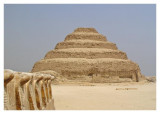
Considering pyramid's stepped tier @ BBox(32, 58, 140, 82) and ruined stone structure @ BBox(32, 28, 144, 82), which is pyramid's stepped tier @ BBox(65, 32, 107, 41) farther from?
pyramid's stepped tier @ BBox(32, 58, 140, 82)

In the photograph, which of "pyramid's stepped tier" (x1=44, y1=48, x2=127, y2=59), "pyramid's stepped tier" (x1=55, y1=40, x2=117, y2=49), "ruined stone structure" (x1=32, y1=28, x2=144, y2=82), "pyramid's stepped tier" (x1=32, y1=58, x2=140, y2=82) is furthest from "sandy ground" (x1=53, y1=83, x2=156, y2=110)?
"pyramid's stepped tier" (x1=55, y1=40, x2=117, y2=49)

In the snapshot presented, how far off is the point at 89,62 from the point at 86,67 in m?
1.09

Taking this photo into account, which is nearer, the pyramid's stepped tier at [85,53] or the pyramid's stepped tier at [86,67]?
the pyramid's stepped tier at [86,67]

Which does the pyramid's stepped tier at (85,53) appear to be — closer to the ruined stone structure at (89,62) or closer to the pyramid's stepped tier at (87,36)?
the ruined stone structure at (89,62)

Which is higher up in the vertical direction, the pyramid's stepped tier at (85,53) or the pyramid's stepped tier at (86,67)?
the pyramid's stepped tier at (85,53)

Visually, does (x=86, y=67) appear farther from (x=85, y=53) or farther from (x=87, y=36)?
(x=87, y=36)

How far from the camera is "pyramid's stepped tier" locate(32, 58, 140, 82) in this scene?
4031cm

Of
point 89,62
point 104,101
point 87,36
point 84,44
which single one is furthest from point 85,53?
point 104,101

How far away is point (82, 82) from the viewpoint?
39.0m

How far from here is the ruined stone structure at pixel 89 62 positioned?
132 ft

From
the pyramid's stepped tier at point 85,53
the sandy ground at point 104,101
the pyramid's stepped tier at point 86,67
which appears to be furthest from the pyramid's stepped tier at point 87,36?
the sandy ground at point 104,101

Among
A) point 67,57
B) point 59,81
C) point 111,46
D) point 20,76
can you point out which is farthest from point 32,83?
point 111,46

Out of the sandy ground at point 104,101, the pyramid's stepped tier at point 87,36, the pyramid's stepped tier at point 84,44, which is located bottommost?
the sandy ground at point 104,101

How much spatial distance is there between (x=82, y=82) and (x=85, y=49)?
21.7 feet
